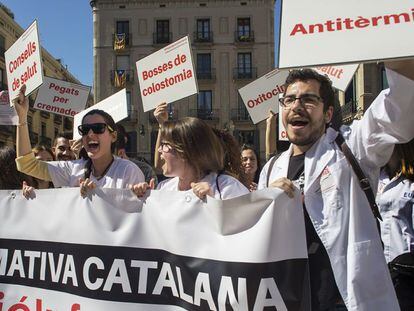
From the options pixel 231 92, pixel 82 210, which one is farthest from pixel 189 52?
pixel 231 92

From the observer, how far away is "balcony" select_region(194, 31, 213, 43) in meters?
35.3

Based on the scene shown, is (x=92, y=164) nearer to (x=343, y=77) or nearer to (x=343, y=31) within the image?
(x=343, y=31)

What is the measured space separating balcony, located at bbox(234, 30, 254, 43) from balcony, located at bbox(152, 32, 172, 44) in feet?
16.0

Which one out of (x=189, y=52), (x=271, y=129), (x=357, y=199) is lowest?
(x=357, y=199)

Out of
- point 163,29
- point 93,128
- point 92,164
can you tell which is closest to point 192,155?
point 93,128

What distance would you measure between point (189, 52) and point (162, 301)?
3.22 metres

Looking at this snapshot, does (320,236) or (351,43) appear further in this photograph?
(320,236)

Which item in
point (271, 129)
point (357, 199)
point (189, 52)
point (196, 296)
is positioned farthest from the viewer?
point (189, 52)

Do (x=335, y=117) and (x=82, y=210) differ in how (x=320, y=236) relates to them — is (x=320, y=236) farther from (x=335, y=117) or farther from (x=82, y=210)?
(x=82, y=210)

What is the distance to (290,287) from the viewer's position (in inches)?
85.7

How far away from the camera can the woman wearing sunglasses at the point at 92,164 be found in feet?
10.8

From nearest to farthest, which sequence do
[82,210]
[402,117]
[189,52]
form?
[402,117], [82,210], [189,52]

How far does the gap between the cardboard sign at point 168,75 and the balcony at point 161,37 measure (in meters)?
30.9

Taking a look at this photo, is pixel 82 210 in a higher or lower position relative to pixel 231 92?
lower
